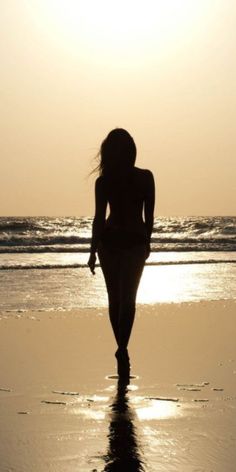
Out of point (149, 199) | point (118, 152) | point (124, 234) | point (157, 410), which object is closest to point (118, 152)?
point (118, 152)

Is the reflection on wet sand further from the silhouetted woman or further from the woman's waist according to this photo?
the woman's waist

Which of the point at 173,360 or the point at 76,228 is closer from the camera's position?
the point at 173,360

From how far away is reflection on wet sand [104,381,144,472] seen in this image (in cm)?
399

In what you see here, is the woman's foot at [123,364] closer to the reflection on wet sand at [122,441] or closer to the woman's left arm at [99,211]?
the reflection on wet sand at [122,441]

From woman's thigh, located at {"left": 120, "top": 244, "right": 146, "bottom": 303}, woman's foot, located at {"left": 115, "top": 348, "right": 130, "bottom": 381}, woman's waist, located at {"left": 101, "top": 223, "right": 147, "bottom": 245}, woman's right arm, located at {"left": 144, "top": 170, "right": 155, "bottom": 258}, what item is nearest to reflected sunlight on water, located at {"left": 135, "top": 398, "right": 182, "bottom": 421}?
woman's foot, located at {"left": 115, "top": 348, "right": 130, "bottom": 381}

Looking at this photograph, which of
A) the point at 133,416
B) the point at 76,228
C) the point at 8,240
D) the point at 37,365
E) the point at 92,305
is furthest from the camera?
the point at 76,228

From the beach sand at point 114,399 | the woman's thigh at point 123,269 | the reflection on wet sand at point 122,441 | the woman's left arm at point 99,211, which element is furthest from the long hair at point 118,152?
the reflection on wet sand at point 122,441

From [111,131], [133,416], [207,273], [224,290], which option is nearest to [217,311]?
[224,290]

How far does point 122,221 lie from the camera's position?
6410 mm

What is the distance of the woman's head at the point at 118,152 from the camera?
635 centimetres

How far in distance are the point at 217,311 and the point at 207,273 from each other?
27.2ft

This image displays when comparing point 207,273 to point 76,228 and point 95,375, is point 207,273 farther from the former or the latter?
point 76,228

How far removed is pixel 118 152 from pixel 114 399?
1778mm

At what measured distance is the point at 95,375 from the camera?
626cm
